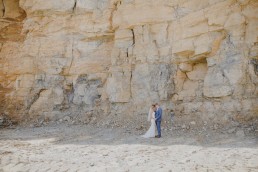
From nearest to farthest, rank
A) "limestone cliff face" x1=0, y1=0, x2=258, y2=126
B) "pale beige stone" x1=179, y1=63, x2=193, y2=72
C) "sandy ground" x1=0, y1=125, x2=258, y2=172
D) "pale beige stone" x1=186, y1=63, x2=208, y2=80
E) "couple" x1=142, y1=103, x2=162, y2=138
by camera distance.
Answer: "sandy ground" x1=0, y1=125, x2=258, y2=172 < "couple" x1=142, y1=103, x2=162, y2=138 < "limestone cliff face" x1=0, y1=0, x2=258, y2=126 < "pale beige stone" x1=186, y1=63, x2=208, y2=80 < "pale beige stone" x1=179, y1=63, x2=193, y2=72

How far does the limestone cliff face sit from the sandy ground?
6.61 ft

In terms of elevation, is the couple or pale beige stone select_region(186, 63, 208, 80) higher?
pale beige stone select_region(186, 63, 208, 80)

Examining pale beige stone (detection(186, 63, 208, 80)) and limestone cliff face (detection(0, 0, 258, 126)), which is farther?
pale beige stone (detection(186, 63, 208, 80))

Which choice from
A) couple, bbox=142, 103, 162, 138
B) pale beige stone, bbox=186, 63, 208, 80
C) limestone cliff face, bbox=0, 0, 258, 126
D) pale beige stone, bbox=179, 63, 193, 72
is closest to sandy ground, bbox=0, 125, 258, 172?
couple, bbox=142, 103, 162, 138

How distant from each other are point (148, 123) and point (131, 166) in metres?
5.49

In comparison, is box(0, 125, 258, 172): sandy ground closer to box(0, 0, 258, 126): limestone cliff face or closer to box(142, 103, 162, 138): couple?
box(142, 103, 162, 138): couple

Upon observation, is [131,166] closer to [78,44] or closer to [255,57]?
[255,57]

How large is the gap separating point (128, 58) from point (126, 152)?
6.52 m

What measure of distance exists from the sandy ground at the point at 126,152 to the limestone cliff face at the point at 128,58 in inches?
79.3

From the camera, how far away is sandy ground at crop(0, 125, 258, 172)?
6598mm

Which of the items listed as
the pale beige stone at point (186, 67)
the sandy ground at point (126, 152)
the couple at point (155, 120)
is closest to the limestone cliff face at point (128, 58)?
the pale beige stone at point (186, 67)

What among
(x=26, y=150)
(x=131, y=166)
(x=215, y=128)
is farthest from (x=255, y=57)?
(x=26, y=150)

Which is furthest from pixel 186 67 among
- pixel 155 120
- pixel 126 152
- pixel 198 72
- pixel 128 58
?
pixel 126 152

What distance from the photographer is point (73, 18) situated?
15320 mm
